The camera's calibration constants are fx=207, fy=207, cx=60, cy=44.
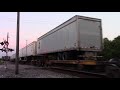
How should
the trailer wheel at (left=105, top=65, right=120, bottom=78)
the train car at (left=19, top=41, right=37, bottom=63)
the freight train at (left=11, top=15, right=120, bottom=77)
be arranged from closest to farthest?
the trailer wheel at (left=105, top=65, right=120, bottom=78) → the freight train at (left=11, top=15, right=120, bottom=77) → the train car at (left=19, top=41, right=37, bottom=63)

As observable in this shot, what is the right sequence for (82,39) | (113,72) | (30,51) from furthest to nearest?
(30,51)
(82,39)
(113,72)

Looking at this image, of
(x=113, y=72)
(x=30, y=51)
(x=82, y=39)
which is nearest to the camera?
(x=113, y=72)

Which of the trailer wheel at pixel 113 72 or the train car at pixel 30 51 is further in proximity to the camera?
the train car at pixel 30 51

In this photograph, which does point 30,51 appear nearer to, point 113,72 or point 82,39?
point 82,39

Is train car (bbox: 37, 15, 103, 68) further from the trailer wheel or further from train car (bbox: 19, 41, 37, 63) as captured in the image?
train car (bbox: 19, 41, 37, 63)

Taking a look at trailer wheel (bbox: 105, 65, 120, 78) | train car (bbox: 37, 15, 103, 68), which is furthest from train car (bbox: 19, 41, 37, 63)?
trailer wheel (bbox: 105, 65, 120, 78)

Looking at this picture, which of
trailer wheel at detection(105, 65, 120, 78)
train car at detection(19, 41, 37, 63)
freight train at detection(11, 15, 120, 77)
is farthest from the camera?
train car at detection(19, 41, 37, 63)

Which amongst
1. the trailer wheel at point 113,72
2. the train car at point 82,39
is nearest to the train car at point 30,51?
the train car at point 82,39

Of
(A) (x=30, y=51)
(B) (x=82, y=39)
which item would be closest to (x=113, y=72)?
(B) (x=82, y=39)

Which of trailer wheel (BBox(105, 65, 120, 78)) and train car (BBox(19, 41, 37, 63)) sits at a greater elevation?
train car (BBox(19, 41, 37, 63))

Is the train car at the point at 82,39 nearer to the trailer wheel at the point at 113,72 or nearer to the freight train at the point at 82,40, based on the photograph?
the freight train at the point at 82,40

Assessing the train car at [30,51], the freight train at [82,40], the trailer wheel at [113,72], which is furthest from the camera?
the train car at [30,51]
